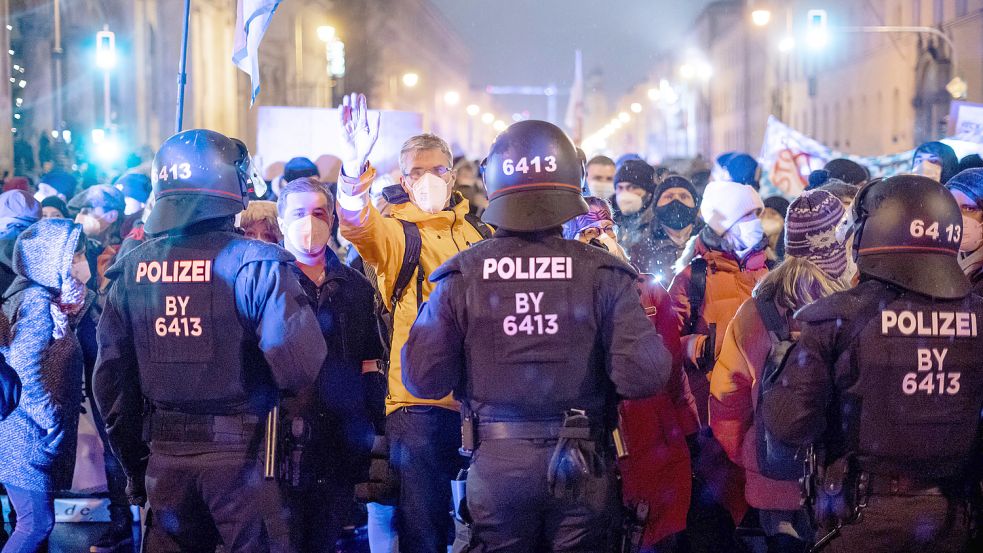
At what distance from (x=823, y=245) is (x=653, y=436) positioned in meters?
1.14

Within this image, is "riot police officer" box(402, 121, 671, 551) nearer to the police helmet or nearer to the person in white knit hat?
the police helmet

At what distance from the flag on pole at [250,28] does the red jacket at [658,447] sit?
2898mm

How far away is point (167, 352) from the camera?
3.83 meters

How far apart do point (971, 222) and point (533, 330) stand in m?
2.64

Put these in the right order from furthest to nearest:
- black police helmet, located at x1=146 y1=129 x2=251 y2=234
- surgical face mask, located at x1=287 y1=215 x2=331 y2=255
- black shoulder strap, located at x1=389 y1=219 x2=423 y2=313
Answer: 1. surgical face mask, located at x1=287 y1=215 x2=331 y2=255
2. black shoulder strap, located at x1=389 y1=219 x2=423 y2=313
3. black police helmet, located at x1=146 y1=129 x2=251 y2=234

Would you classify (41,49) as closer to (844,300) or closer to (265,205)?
(265,205)

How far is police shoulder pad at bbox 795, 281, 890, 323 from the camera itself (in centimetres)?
343

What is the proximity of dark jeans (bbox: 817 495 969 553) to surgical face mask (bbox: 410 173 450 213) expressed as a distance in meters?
2.27

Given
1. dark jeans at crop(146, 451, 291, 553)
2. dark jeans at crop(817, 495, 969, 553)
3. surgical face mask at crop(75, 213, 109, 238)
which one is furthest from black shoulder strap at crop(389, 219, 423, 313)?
surgical face mask at crop(75, 213, 109, 238)

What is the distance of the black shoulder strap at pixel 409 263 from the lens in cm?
458

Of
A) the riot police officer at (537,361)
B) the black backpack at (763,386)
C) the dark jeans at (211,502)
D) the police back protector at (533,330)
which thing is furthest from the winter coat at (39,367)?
the black backpack at (763,386)

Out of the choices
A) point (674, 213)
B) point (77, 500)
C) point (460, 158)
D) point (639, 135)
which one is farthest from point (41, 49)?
point (639, 135)

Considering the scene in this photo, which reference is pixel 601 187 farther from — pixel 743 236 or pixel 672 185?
pixel 743 236

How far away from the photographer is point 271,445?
3850mm
